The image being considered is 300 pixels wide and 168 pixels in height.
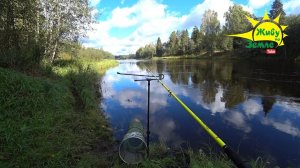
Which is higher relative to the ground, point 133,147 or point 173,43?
Result: point 173,43

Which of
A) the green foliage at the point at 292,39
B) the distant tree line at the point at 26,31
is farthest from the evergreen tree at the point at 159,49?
the distant tree line at the point at 26,31

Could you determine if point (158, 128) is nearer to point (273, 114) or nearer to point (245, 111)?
point (245, 111)

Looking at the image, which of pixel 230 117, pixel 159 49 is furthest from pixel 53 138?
pixel 159 49

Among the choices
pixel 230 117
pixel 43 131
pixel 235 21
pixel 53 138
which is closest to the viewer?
pixel 53 138

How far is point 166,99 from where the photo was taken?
15.1 metres

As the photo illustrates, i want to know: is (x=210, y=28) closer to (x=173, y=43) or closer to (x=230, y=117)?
(x=173, y=43)

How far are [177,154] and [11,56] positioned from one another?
25.2 feet

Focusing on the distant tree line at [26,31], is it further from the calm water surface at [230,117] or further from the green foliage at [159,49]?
the green foliage at [159,49]

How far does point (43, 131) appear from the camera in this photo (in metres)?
6.60

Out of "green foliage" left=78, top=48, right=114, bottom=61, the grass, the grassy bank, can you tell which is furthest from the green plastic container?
"green foliage" left=78, top=48, right=114, bottom=61

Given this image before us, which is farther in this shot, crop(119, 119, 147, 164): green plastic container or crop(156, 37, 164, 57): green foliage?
crop(156, 37, 164, 57): green foliage

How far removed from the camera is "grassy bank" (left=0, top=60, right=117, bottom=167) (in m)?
5.45

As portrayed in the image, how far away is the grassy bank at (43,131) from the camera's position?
545 centimetres

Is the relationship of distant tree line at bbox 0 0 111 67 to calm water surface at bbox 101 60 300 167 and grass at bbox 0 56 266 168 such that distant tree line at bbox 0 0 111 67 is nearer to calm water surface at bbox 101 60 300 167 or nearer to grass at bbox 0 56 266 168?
grass at bbox 0 56 266 168
